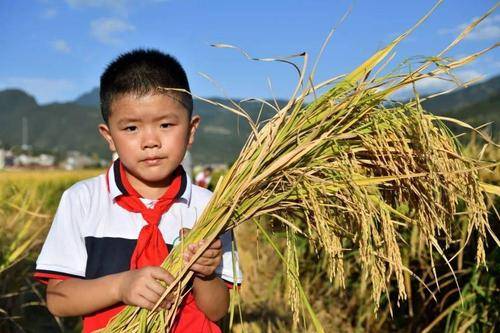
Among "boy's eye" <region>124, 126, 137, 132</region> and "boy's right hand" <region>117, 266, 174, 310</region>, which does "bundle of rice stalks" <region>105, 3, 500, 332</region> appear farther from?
"boy's eye" <region>124, 126, 137, 132</region>

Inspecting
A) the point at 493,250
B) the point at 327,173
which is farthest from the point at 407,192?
the point at 493,250

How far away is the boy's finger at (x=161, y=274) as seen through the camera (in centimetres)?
166

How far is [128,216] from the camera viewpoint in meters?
1.93

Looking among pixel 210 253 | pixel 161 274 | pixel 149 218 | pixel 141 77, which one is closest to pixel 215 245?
pixel 210 253

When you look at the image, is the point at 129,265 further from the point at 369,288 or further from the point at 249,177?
the point at 369,288

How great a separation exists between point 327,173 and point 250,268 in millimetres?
3945

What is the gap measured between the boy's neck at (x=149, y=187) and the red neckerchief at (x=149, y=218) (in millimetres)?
13

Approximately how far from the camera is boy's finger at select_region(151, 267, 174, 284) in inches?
65.4

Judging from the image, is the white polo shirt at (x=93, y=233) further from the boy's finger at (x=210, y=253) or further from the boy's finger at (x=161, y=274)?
the boy's finger at (x=161, y=274)

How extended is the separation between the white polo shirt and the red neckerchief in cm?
2

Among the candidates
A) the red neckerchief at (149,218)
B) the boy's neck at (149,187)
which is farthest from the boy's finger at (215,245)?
the boy's neck at (149,187)

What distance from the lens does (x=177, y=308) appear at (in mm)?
1771

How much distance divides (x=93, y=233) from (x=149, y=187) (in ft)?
0.74

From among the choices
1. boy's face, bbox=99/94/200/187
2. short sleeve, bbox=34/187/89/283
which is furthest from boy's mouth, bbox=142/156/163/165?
short sleeve, bbox=34/187/89/283
